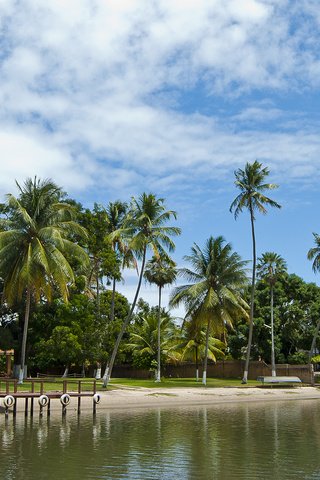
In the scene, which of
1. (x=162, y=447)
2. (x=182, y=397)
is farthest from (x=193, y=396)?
(x=162, y=447)

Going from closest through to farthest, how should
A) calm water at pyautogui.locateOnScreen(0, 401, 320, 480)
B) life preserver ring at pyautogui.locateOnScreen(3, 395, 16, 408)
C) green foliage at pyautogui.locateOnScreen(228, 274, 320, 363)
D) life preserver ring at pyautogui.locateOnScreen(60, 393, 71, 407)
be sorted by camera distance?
calm water at pyautogui.locateOnScreen(0, 401, 320, 480)
life preserver ring at pyautogui.locateOnScreen(3, 395, 16, 408)
life preserver ring at pyautogui.locateOnScreen(60, 393, 71, 407)
green foliage at pyautogui.locateOnScreen(228, 274, 320, 363)

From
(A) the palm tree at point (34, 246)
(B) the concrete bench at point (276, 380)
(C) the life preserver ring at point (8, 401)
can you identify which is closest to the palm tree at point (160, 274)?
(B) the concrete bench at point (276, 380)

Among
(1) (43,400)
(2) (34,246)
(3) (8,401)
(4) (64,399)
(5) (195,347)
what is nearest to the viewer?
(3) (8,401)

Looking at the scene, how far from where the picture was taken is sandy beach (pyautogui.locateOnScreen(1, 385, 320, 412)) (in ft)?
101

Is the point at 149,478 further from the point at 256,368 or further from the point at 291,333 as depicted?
the point at 291,333

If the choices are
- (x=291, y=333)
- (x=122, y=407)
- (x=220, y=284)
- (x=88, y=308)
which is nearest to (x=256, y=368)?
(x=291, y=333)

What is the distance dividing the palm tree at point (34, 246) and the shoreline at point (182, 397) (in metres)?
6.94

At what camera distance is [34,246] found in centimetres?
3503

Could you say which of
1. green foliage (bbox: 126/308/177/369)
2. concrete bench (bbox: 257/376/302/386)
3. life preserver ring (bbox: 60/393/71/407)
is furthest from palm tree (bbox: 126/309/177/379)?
life preserver ring (bbox: 60/393/71/407)

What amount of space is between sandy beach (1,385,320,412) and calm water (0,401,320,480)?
13.8 feet

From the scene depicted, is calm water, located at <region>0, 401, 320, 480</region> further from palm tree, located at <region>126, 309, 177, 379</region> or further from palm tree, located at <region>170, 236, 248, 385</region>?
palm tree, located at <region>126, 309, 177, 379</region>

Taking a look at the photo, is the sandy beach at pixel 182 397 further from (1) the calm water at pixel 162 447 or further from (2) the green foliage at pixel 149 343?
(2) the green foliage at pixel 149 343

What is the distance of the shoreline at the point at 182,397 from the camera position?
30348 millimetres

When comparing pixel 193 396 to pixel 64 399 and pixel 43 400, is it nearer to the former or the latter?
pixel 64 399
